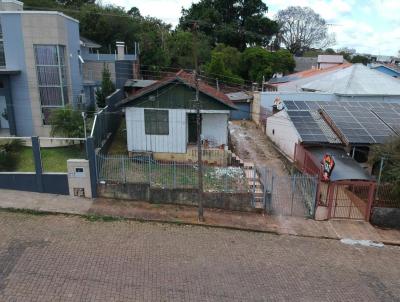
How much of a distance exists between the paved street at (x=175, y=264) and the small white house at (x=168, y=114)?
5.74m

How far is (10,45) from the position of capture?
1789 centimetres

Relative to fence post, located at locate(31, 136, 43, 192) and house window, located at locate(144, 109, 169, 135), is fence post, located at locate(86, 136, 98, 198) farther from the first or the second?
house window, located at locate(144, 109, 169, 135)

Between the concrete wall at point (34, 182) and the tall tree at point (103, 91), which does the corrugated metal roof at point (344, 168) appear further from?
the tall tree at point (103, 91)

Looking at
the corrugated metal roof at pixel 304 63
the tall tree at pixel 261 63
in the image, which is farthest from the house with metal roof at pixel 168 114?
the corrugated metal roof at pixel 304 63

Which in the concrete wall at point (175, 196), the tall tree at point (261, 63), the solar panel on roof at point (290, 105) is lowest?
the concrete wall at point (175, 196)

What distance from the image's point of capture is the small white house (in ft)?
54.9

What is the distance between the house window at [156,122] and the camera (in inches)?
674

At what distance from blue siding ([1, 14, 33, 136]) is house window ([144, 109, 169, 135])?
683 cm

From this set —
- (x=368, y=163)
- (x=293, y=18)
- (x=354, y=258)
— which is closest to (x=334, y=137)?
(x=368, y=163)

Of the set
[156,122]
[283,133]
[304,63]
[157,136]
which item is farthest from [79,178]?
[304,63]

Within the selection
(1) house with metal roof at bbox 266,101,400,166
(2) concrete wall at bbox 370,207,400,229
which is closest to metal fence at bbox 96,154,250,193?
(2) concrete wall at bbox 370,207,400,229

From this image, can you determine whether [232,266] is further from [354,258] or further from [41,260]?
[41,260]

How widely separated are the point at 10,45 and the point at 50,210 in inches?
397

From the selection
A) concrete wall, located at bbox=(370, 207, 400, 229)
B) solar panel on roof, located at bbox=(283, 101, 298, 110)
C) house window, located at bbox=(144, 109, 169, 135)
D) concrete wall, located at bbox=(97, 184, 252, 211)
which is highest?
solar panel on roof, located at bbox=(283, 101, 298, 110)
